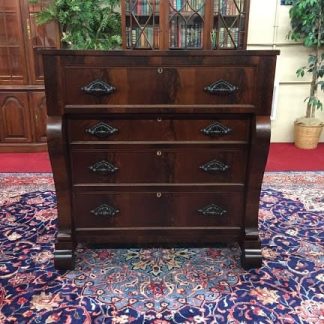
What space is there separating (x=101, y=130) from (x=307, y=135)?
2798mm

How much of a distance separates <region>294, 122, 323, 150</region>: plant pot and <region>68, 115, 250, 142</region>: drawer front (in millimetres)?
2415

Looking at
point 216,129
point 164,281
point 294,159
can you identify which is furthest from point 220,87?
point 294,159

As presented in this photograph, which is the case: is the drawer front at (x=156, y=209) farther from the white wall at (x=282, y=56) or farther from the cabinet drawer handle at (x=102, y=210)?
the white wall at (x=282, y=56)

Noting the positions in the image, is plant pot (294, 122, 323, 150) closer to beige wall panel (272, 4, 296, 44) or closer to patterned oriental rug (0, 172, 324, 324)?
beige wall panel (272, 4, 296, 44)

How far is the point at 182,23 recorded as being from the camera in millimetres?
3078

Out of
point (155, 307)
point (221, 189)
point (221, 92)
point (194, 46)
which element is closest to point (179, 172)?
point (221, 189)

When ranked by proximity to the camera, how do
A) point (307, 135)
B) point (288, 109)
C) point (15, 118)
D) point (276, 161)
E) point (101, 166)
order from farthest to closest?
1. point (288, 109)
2. point (307, 135)
3. point (15, 118)
4. point (276, 161)
5. point (101, 166)

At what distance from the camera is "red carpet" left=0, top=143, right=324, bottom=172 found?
2.98 meters

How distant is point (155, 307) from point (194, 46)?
8.19 feet

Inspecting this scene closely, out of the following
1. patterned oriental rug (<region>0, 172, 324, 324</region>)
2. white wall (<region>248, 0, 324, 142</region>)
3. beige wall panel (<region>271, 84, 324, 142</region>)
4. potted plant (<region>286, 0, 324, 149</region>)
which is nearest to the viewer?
patterned oriental rug (<region>0, 172, 324, 324</region>)

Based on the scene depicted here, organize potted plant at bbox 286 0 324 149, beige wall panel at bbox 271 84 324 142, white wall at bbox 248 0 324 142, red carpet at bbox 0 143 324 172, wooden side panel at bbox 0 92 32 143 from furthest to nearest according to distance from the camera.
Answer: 1. beige wall panel at bbox 271 84 324 142
2. white wall at bbox 248 0 324 142
3. wooden side panel at bbox 0 92 32 143
4. potted plant at bbox 286 0 324 149
5. red carpet at bbox 0 143 324 172

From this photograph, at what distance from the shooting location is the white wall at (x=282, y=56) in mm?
3475

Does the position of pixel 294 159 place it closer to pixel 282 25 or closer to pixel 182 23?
pixel 282 25

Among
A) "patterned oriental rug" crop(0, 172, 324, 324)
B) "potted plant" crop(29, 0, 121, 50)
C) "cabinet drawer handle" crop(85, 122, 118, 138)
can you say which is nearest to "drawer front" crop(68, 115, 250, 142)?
"cabinet drawer handle" crop(85, 122, 118, 138)
